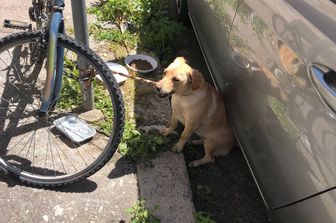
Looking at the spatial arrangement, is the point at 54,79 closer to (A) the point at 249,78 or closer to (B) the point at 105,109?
→ (B) the point at 105,109

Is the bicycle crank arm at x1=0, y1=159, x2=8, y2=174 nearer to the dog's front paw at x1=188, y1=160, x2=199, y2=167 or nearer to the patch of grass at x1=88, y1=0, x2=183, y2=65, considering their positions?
the dog's front paw at x1=188, y1=160, x2=199, y2=167

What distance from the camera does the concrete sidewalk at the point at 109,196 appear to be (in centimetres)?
262

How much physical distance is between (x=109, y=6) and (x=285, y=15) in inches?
125

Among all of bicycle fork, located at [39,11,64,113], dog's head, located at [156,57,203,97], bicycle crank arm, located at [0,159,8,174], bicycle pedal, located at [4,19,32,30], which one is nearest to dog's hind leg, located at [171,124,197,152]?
Answer: dog's head, located at [156,57,203,97]

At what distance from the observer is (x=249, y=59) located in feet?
8.00

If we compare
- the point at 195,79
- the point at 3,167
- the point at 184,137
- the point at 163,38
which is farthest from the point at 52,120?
the point at 163,38

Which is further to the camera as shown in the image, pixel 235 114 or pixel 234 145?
pixel 234 145

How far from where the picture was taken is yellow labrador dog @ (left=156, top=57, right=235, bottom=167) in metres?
2.89

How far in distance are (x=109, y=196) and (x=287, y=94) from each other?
4.89 ft

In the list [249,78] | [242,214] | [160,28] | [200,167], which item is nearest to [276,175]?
[249,78]

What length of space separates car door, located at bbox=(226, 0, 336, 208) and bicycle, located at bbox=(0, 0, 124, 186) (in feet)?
2.87

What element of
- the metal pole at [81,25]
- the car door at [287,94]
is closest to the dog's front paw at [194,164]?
the car door at [287,94]

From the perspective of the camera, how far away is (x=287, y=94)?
1.97 m

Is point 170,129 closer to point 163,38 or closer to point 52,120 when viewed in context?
point 52,120
